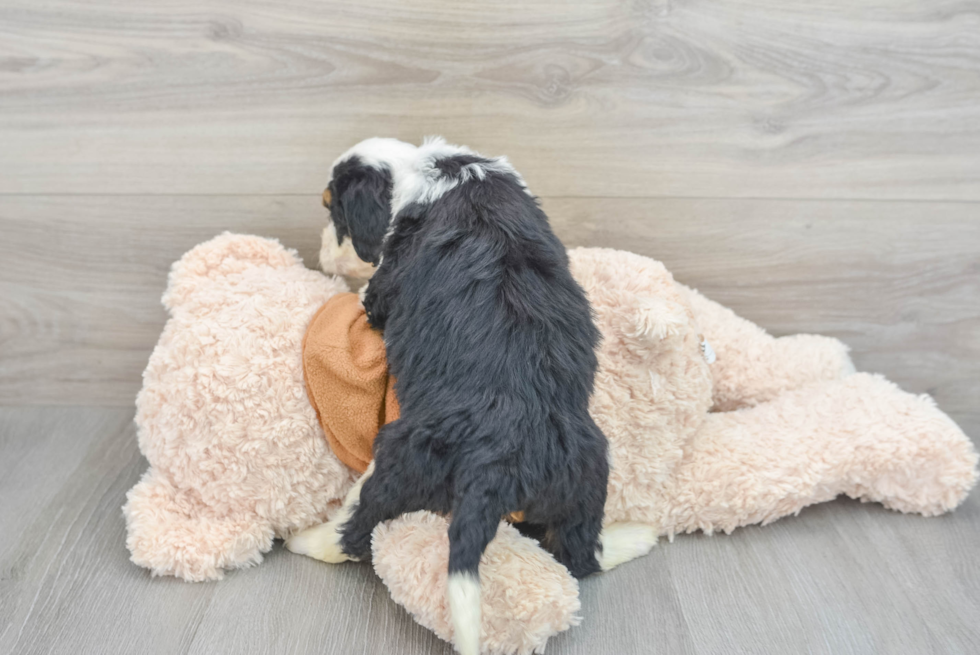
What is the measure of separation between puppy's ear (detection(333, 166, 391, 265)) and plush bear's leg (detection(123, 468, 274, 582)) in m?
0.43

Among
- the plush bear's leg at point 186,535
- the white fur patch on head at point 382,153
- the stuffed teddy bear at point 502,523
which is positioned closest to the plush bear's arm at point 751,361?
the stuffed teddy bear at point 502,523

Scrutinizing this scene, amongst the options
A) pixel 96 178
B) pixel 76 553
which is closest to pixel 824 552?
pixel 76 553

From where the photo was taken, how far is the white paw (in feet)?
3.24

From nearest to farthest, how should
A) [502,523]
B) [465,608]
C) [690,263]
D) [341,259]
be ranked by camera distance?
[465,608]
[502,523]
[341,259]
[690,263]

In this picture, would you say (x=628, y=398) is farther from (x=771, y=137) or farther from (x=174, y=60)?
(x=174, y=60)

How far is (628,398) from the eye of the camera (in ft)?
3.24

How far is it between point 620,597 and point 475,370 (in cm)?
41

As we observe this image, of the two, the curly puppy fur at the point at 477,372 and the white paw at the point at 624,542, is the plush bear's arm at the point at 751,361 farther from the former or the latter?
the curly puppy fur at the point at 477,372

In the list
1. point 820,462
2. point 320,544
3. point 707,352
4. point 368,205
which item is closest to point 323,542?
point 320,544

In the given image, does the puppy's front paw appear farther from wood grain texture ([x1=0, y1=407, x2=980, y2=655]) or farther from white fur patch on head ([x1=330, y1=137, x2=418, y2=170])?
white fur patch on head ([x1=330, y1=137, x2=418, y2=170])

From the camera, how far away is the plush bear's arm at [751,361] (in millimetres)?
1198

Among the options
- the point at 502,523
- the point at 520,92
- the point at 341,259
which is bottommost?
the point at 502,523

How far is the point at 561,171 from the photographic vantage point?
120 centimetres

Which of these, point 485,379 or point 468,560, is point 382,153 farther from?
point 468,560
